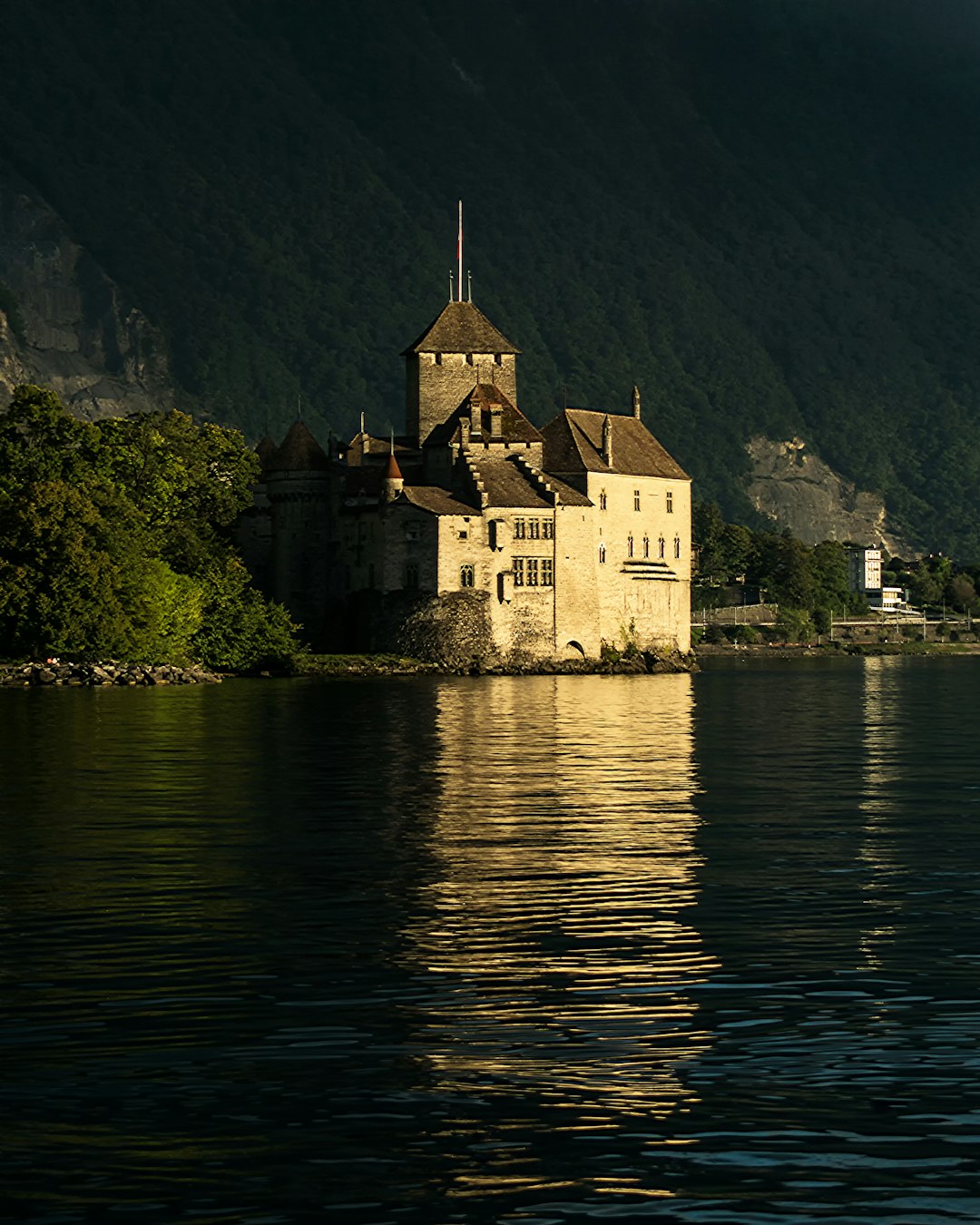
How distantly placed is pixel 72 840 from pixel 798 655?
162187 millimetres

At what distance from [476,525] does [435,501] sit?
98.1 inches

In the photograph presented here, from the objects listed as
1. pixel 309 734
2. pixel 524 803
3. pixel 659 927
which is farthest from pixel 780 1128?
pixel 309 734

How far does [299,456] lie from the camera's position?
126188 millimetres

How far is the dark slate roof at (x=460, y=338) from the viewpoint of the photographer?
5148 inches

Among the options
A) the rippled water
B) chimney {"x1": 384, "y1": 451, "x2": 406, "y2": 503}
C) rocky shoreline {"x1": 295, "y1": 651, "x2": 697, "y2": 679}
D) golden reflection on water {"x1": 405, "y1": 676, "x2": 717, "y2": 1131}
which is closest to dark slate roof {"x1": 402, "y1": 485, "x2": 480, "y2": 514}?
chimney {"x1": 384, "y1": 451, "x2": 406, "y2": 503}

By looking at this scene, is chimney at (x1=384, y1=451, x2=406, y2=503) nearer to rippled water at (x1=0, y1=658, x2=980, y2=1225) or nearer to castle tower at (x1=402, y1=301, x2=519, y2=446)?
castle tower at (x1=402, y1=301, x2=519, y2=446)

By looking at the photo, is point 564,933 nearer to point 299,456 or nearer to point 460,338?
point 299,456

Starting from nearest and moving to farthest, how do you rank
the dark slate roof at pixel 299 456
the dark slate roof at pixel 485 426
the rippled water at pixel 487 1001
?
the rippled water at pixel 487 1001 < the dark slate roof at pixel 485 426 < the dark slate roof at pixel 299 456

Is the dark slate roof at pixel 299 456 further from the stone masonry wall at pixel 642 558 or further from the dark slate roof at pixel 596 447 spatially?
the stone masonry wall at pixel 642 558

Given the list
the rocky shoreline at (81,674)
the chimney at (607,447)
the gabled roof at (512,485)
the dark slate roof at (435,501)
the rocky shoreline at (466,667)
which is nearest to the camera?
the rocky shoreline at (81,674)

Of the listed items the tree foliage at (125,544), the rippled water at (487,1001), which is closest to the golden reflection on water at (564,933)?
the rippled water at (487,1001)

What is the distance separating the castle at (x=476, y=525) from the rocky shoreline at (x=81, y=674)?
21.8 meters

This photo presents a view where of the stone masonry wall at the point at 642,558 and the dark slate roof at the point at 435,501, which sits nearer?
the dark slate roof at the point at 435,501

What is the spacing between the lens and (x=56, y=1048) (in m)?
19.7
